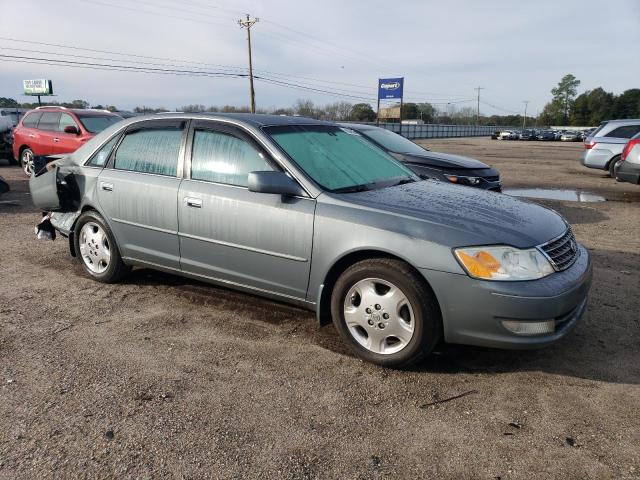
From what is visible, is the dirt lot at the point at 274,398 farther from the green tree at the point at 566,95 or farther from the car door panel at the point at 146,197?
the green tree at the point at 566,95

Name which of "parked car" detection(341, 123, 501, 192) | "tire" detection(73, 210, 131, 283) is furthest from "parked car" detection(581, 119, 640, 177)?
"tire" detection(73, 210, 131, 283)

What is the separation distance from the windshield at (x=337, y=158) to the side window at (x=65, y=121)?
9.37 meters

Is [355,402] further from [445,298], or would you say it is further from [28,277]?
[28,277]

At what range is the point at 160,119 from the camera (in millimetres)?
4508

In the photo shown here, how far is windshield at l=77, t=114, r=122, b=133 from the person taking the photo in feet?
38.9

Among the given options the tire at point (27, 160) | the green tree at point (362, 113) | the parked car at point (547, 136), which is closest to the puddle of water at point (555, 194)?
the tire at point (27, 160)

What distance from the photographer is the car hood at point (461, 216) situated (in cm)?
313

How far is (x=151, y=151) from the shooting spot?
4.50m

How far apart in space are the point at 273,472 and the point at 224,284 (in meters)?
1.94

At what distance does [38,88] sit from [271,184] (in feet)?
202

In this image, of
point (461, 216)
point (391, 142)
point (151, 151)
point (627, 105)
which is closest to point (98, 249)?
point (151, 151)

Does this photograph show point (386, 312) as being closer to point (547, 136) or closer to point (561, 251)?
point (561, 251)

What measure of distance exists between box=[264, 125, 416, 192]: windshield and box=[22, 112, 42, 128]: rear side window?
11.1 metres

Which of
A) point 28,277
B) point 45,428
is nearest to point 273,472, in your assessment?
point 45,428
